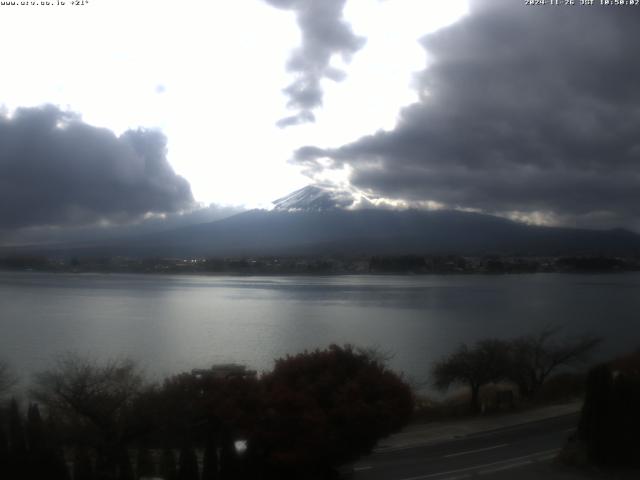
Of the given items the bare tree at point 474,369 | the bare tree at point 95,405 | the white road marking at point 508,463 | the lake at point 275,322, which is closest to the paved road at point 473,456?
the white road marking at point 508,463

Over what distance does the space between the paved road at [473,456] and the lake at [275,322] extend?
7.76m

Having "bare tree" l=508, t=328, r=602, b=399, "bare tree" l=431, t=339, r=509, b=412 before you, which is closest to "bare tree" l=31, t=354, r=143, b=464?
"bare tree" l=431, t=339, r=509, b=412

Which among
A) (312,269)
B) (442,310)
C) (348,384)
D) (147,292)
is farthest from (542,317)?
(312,269)

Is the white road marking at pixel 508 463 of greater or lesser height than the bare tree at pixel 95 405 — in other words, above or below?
below

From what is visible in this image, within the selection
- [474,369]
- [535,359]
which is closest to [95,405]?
[474,369]

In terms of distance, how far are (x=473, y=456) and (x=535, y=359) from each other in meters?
9.76

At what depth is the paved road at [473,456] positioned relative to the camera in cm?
942

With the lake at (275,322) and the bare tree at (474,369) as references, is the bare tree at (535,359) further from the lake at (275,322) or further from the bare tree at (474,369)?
the lake at (275,322)

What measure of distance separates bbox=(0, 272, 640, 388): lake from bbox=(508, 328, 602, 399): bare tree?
3.07 meters

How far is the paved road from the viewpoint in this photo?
30.9 ft

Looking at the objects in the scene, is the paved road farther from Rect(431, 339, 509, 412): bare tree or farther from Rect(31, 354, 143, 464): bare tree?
Rect(431, 339, 509, 412): bare tree

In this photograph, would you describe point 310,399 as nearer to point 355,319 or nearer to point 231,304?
point 355,319

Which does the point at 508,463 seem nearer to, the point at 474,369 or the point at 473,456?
A: the point at 473,456

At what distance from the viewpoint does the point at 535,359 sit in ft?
64.2
